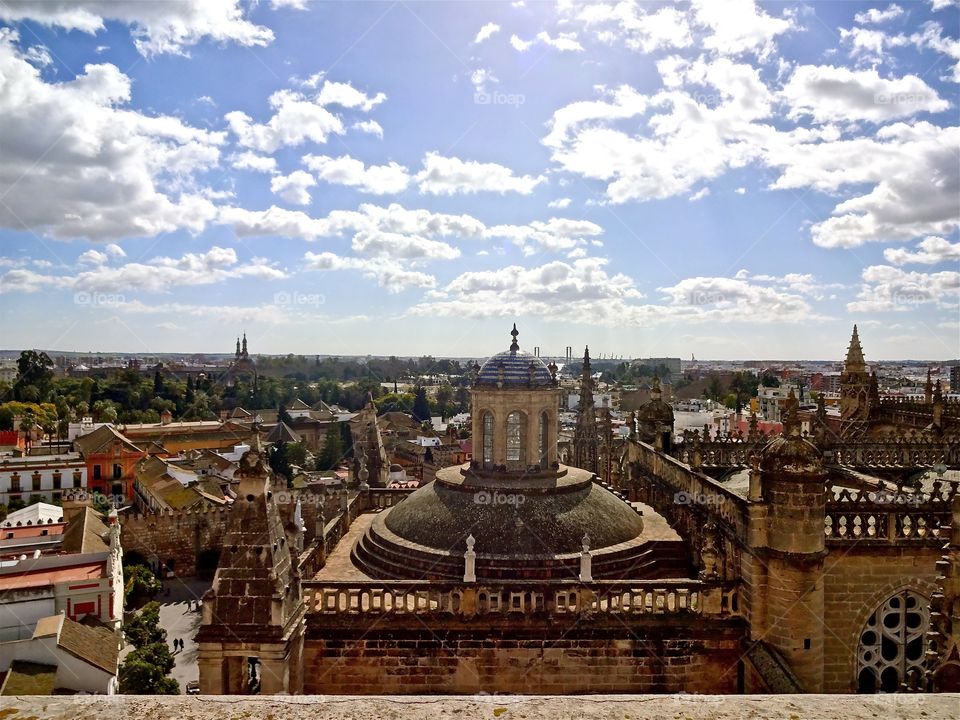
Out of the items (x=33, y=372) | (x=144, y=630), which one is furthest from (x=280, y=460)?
(x=33, y=372)

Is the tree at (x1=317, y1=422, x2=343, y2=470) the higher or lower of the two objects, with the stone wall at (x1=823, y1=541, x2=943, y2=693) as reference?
lower

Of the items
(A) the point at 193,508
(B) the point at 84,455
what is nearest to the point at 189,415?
(B) the point at 84,455

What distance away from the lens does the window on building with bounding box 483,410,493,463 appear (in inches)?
688

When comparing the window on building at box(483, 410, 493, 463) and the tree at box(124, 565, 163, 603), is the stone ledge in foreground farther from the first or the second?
the tree at box(124, 565, 163, 603)

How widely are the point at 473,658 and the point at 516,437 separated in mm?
6222

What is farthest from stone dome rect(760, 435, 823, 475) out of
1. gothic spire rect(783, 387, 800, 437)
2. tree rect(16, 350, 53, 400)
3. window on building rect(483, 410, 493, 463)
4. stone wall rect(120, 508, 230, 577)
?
tree rect(16, 350, 53, 400)

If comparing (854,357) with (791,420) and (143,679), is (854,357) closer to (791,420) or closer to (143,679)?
(791,420)

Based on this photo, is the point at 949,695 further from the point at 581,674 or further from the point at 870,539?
the point at 870,539

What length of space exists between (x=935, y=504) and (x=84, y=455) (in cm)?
8116

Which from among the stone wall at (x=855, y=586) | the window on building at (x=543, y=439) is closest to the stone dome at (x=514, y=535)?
the window on building at (x=543, y=439)

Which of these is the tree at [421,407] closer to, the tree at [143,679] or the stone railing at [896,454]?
the tree at [143,679]

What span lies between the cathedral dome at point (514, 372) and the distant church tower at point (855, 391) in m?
26.5

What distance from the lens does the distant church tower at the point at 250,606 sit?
1049 centimetres

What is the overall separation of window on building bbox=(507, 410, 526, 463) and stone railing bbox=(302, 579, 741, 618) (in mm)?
4678
